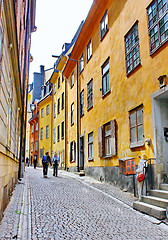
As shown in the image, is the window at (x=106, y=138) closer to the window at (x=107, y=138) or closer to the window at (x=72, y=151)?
the window at (x=107, y=138)

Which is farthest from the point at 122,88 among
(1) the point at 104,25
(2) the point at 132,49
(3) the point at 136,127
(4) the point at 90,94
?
(4) the point at 90,94

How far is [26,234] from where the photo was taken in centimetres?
478

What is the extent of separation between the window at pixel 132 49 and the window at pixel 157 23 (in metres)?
0.97

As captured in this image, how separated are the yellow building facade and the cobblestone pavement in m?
1.80

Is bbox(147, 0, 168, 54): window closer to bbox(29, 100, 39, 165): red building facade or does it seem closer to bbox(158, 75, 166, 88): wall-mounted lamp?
bbox(158, 75, 166, 88): wall-mounted lamp

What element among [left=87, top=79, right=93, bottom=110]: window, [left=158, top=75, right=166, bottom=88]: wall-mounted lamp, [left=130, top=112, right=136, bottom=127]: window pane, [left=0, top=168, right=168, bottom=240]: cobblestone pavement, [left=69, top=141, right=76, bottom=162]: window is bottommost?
[left=0, top=168, right=168, bottom=240]: cobblestone pavement

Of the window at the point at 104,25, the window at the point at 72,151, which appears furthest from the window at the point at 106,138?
the window at the point at 72,151

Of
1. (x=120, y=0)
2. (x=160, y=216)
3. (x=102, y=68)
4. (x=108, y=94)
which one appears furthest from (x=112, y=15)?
(x=160, y=216)

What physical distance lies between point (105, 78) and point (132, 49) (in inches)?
142

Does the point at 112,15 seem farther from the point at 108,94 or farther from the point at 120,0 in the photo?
the point at 108,94

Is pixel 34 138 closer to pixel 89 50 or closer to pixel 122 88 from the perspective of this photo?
pixel 89 50

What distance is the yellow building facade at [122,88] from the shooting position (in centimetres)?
820

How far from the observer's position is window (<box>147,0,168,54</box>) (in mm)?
8016

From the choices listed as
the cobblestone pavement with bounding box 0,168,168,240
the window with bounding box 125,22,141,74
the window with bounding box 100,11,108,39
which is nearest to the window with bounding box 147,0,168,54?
the window with bounding box 125,22,141,74
